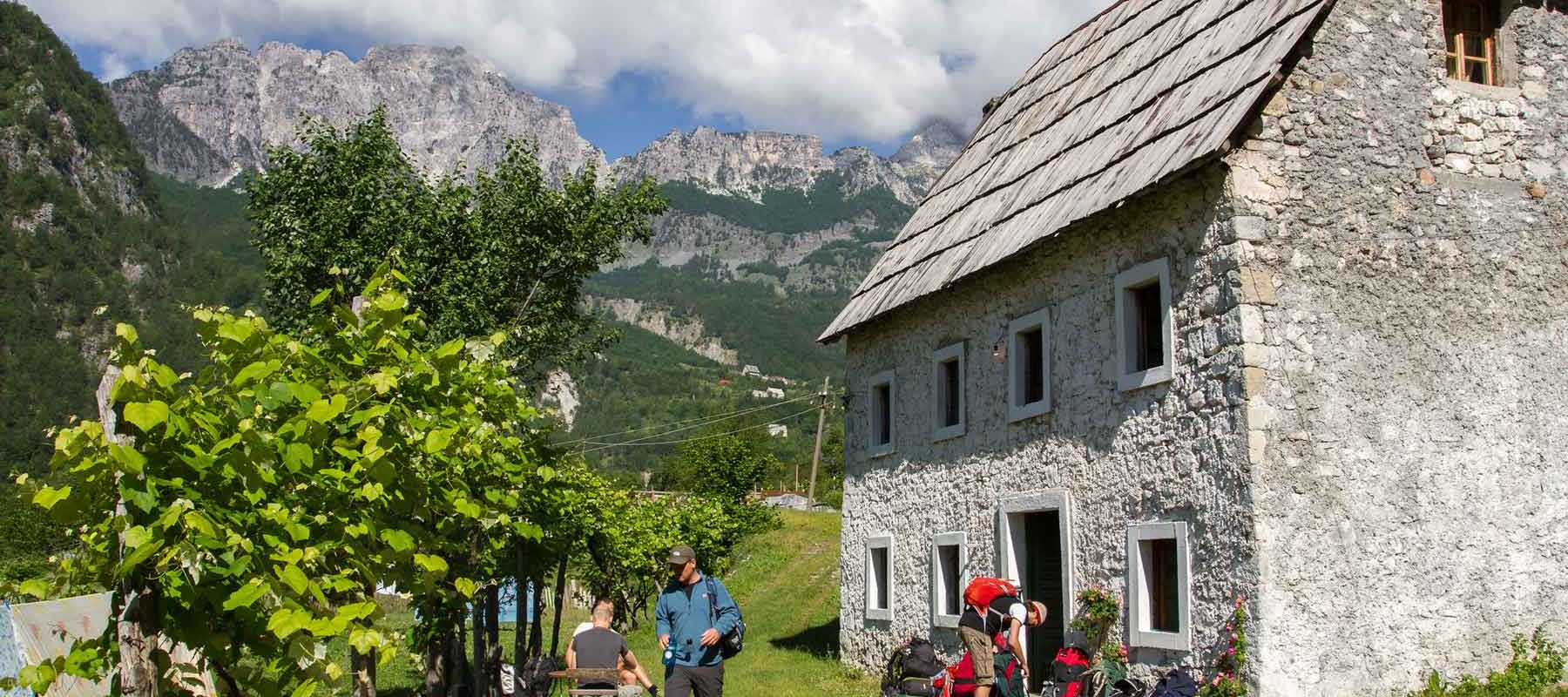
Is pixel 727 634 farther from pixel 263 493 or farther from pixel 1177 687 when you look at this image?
pixel 263 493

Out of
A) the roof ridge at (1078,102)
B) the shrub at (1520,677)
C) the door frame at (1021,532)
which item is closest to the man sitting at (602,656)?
the door frame at (1021,532)

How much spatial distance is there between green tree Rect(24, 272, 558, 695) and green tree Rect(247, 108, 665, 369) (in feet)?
42.2

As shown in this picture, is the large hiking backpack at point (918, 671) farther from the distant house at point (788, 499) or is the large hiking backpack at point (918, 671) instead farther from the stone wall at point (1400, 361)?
the distant house at point (788, 499)

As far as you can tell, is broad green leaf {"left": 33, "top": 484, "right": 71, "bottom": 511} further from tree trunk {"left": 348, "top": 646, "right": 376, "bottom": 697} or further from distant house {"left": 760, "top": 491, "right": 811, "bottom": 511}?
distant house {"left": 760, "top": 491, "right": 811, "bottom": 511}

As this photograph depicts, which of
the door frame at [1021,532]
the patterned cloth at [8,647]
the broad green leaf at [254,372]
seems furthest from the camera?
the door frame at [1021,532]

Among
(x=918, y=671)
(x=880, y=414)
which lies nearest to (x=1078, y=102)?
(x=880, y=414)

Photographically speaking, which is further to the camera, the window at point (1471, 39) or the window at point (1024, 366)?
the window at point (1024, 366)

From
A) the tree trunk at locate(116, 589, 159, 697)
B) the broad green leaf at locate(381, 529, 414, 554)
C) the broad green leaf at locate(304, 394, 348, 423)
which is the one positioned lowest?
the tree trunk at locate(116, 589, 159, 697)

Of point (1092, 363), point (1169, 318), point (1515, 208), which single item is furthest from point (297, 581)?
point (1515, 208)

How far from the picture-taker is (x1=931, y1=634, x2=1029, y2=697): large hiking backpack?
9.49m

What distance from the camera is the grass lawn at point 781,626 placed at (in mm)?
17703

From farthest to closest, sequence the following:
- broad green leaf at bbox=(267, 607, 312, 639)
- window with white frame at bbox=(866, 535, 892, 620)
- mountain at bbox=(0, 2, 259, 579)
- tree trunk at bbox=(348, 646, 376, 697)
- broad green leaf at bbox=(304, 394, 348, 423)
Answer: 1. mountain at bbox=(0, 2, 259, 579)
2. window with white frame at bbox=(866, 535, 892, 620)
3. tree trunk at bbox=(348, 646, 376, 697)
4. broad green leaf at bbox=(304, 394, 348, 423)
5. broad green leaf at bbox=(267, 607, 312, 639)

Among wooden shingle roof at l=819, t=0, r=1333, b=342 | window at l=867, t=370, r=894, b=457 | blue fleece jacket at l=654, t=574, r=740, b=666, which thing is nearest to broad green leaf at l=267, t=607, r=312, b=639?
blue fleece jacket at l=654, t=574, r=740, b=666

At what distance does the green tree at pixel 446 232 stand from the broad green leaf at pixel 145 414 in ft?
48.6
